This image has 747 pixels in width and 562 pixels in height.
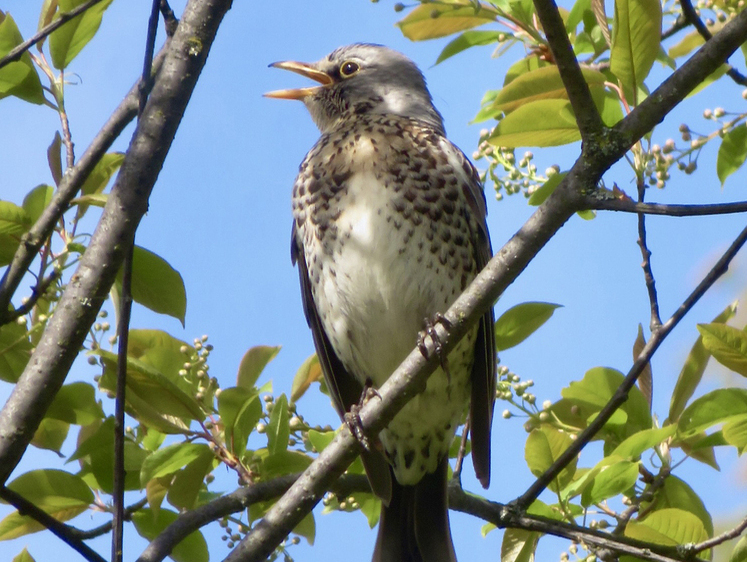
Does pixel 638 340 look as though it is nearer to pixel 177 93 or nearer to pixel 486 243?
pixel 486 243

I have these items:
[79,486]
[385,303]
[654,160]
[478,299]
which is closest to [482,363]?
[385,303]

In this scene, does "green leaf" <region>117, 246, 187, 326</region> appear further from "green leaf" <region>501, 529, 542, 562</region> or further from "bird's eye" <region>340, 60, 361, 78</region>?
"bird's eye" <region>340, 60, 361, 78</region>

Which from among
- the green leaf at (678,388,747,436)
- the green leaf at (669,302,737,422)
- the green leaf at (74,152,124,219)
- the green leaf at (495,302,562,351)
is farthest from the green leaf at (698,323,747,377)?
the green leaf at (74,152,124,219)

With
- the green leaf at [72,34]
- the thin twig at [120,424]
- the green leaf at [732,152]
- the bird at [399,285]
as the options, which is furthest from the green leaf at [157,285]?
the green leaf at [732,152]

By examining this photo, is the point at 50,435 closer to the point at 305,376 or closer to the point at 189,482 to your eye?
the point at 189,482

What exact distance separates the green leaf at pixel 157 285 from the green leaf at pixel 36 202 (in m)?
0.35

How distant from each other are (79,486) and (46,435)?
27 cm

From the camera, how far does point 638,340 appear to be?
2.65 meters

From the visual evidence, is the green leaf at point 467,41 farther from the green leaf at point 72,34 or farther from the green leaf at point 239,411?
the green leaf at point 239,411

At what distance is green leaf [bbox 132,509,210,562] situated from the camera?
262 cm

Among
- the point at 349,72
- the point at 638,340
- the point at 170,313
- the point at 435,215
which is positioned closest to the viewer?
the point at 170,313

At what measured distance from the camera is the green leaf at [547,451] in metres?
2.51

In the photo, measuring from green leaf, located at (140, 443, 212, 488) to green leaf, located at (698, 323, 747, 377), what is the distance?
138 cm

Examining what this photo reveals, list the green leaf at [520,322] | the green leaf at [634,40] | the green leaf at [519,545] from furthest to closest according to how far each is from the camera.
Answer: the green leaf at [520,322] → the green leaf at [519,545] → the green leaf at [634,40]
